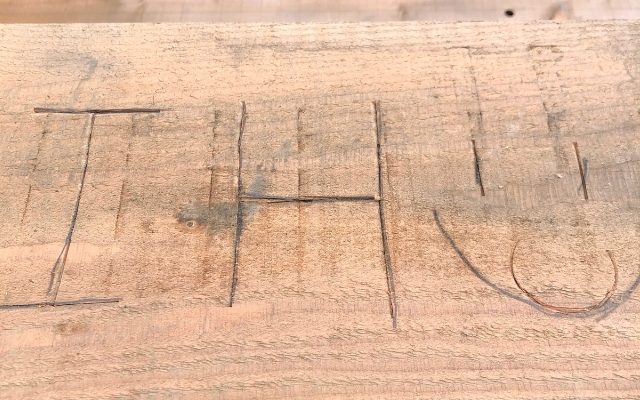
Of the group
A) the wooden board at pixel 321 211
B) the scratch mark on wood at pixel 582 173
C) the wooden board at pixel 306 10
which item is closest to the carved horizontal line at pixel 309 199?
the wooden board at pixel 321 211

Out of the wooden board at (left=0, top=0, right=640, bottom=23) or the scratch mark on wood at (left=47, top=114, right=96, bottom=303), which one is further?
the wooden board at (left=0, top=0, right=640, bottom=23)

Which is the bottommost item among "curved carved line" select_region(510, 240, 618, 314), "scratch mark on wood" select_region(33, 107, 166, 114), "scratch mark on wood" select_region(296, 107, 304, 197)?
"curved carved line" select_region(510, 240, 618, 314)

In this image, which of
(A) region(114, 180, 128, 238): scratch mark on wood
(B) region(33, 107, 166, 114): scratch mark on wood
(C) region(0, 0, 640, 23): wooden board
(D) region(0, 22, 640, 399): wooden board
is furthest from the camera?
(C) region(0, 0, 640, 23): wooden board

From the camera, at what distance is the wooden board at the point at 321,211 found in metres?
1.48

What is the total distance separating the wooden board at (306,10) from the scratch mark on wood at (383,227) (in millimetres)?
488

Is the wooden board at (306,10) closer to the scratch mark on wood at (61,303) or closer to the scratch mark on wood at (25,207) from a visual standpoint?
the scratch mark on wood at (25,207)

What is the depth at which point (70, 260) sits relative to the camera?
1.60 meters

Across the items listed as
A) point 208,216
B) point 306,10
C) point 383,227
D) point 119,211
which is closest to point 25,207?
point 119,211

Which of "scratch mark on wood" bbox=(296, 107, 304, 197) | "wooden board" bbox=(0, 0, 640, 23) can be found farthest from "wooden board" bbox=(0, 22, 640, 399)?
"wooden board" bbox=(0, 0, 640, 23)

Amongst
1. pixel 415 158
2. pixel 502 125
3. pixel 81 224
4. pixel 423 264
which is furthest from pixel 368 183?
pixel 81 224

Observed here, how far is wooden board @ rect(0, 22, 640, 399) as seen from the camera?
1481 mm

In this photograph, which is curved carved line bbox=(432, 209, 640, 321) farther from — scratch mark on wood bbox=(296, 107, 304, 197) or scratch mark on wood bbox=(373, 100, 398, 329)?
scratch mark on wood bbox=(296, 107, 304, 197)

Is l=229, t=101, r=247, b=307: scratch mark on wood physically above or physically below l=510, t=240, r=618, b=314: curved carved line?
above

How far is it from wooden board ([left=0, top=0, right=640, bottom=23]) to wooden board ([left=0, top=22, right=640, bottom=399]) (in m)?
0.15
